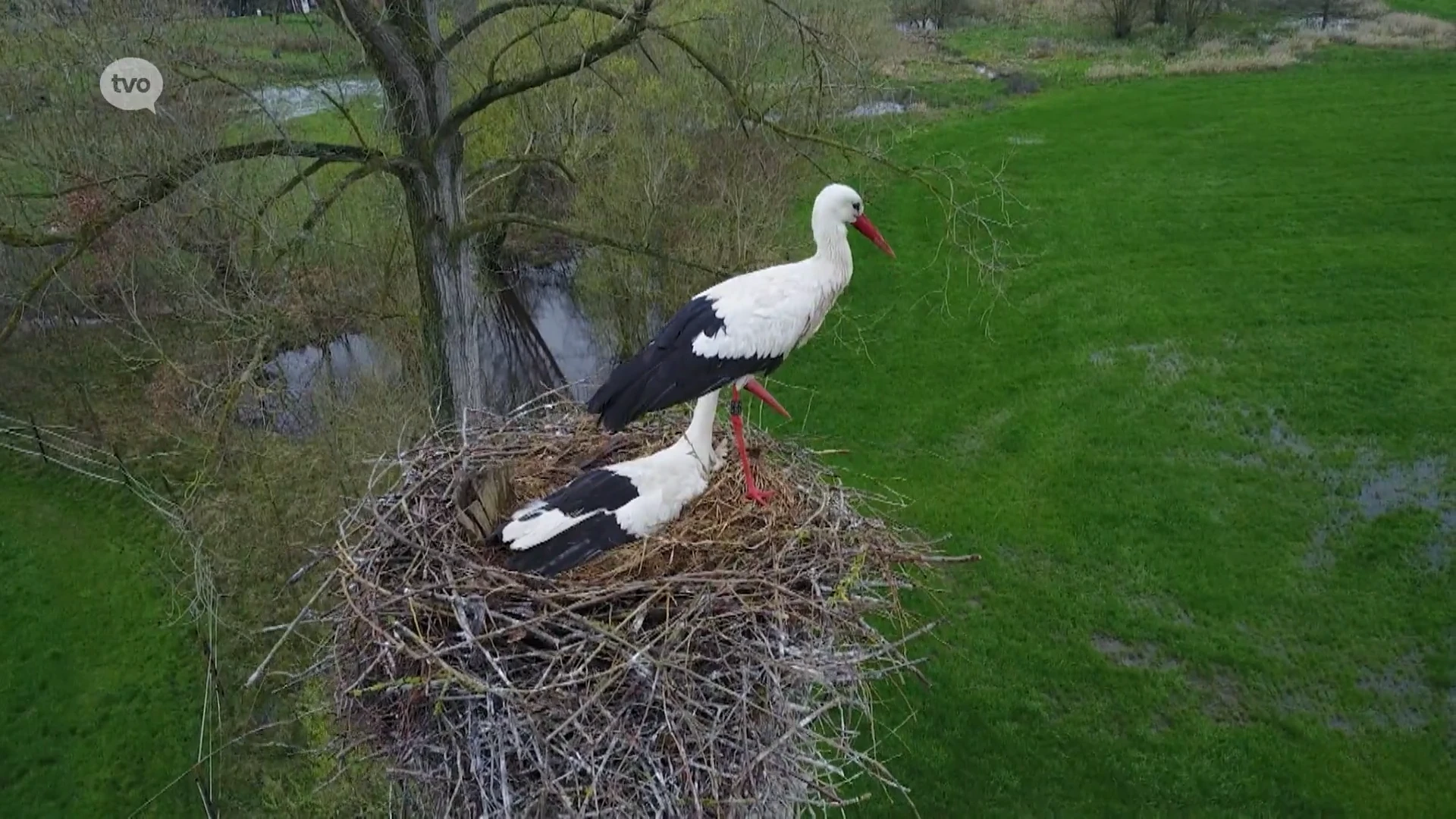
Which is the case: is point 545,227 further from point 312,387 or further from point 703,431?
point 312,387

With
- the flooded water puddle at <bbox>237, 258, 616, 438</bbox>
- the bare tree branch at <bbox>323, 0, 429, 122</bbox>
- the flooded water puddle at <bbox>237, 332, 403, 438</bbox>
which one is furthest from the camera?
the flooded water puddle at <bbox>237, 258, 616, 438</bbox>

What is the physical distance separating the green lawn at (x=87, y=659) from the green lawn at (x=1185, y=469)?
593 cm

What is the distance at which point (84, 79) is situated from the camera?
7.11 metres

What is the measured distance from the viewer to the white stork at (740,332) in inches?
153

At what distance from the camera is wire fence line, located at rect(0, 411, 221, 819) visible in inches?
187

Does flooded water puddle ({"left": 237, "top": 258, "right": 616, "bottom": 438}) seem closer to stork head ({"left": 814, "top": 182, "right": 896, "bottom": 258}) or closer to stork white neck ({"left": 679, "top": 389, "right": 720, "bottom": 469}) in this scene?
stork white neck ({"left": 679, "top": 389, "right": 720, "bottom": 469})

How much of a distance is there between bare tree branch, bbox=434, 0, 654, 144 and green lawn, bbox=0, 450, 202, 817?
5382mm

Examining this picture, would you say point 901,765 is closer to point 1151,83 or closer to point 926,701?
point 926,701

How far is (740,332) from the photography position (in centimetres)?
390

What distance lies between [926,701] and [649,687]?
5569mm

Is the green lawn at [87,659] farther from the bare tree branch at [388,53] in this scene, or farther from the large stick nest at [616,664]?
the large stick nest at [616,664]

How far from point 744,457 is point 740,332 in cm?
54

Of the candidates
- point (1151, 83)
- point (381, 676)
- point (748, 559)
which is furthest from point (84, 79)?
point (1151, 83)

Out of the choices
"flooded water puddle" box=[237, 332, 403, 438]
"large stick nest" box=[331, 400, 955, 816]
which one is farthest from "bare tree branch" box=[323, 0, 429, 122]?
"flooded water puddle" box=[237, 332, 403, 438]
